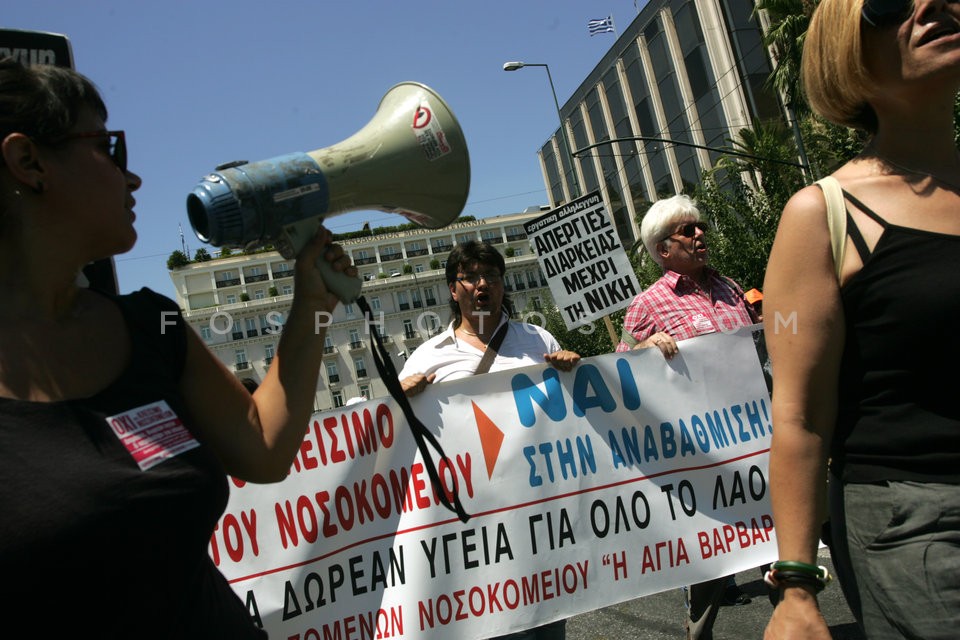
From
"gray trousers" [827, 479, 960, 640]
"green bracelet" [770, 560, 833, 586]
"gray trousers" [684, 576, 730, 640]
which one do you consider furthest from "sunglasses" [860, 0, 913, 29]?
"gray trousers" [684, 576, 730, 640]

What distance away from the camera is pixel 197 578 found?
4.62ft

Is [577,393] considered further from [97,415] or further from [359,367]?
[359,367]

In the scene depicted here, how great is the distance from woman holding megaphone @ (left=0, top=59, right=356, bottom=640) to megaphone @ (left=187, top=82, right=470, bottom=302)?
19cm

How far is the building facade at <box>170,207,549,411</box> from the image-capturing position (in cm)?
8769

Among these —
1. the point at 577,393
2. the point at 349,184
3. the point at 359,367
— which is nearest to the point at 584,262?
the point at 577,393

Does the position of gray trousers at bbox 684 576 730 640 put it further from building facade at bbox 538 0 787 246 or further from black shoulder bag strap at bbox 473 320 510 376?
building facade at bbox 538 0 787 246

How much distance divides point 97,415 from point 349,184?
85 centimetres

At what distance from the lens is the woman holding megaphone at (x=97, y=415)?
3.92 feet

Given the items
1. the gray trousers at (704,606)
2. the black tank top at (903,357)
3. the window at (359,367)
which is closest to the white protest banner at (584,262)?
the gray trousers at (704,606)

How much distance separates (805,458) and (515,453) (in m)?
1.91

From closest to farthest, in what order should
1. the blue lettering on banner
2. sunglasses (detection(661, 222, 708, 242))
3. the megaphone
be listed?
1. the megaphone
2. the blue lettering on banner
3. sunglasses (detection(661, 222, 708, 242))

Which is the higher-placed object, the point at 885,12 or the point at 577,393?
the point at 885,12

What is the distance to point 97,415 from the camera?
1.33 meters

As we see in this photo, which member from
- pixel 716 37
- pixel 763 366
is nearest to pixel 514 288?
pixel 716 37
